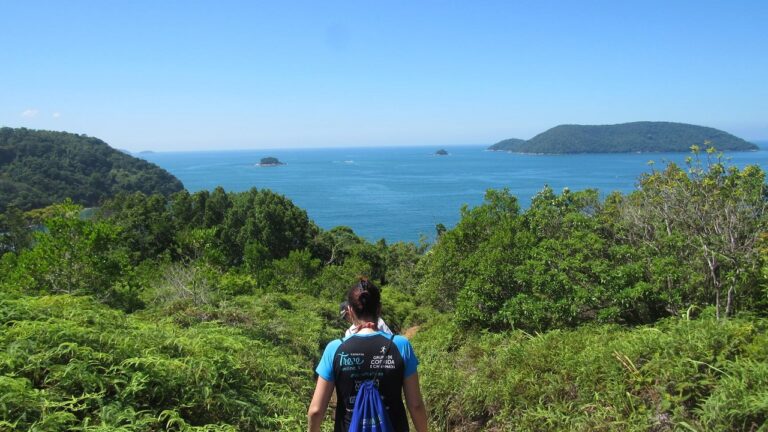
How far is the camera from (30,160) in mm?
82250

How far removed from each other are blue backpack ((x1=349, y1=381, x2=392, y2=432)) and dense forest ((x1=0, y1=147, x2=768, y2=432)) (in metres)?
1.99

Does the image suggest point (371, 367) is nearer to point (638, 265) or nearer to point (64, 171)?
point (638, 265)

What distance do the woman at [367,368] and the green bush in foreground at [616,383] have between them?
102 inches

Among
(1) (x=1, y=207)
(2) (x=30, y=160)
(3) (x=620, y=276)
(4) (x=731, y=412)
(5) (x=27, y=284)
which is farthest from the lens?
(2) (x=30, y=160)

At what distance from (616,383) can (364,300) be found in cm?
327

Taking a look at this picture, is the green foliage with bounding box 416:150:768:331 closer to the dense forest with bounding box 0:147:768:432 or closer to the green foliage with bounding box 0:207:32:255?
the dense forest with bounding box 0:147:768:432

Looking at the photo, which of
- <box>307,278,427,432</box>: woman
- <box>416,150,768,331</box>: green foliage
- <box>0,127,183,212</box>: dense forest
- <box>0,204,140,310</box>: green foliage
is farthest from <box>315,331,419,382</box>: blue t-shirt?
<box>0,127,183,212</box>: dense forest

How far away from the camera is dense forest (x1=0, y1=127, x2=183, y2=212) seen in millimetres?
70000

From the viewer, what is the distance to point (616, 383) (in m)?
4.70

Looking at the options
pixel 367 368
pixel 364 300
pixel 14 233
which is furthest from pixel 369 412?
pixel 14 233

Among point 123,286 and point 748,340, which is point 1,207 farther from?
point 748,340

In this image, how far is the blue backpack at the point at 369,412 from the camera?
8.63 ft

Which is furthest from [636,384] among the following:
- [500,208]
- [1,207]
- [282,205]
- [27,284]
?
[1,207]

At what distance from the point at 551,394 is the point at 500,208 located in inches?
298
